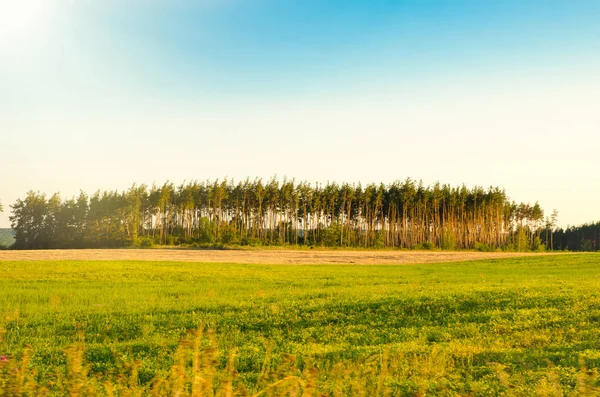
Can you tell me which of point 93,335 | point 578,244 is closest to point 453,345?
point 93,335

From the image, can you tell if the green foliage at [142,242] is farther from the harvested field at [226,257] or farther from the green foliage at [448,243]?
the green foliage at [448,243]

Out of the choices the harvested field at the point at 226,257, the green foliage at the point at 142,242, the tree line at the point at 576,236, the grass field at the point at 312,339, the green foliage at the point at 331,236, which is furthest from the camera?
the tree line at the point at 576,236

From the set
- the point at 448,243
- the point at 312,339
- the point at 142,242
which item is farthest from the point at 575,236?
the point at 312,339

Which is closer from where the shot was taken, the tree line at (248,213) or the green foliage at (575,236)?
the tree line at (248,213)

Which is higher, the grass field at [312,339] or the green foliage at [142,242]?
the green foliage at [142,242]

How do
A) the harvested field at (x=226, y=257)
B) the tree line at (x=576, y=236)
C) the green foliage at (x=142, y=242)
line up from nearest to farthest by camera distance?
1. the harvested field at (x=226, y=257)
2. the green foliage at (x=142, y=242)
3. the tree line at (x=576, y=236)

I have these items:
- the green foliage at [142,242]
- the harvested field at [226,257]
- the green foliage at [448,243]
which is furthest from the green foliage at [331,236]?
the harvested field at [226,257]

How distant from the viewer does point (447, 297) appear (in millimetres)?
19078

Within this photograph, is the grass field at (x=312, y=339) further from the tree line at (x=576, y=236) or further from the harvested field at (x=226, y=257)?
the tree line at (x=576, y=236)

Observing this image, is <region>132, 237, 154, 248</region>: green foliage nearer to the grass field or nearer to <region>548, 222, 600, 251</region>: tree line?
the grass field

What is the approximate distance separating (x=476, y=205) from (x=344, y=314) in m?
127

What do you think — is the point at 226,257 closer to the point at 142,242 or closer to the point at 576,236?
the point at 142,242

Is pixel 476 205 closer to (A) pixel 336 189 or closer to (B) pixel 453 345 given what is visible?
(A) pixel 336 189

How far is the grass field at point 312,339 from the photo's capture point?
8.17m
